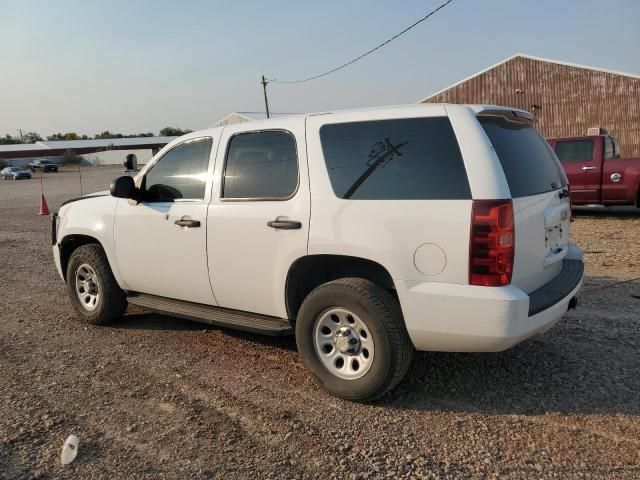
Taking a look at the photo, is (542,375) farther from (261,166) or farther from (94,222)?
(94,222)

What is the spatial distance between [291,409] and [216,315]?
110 cm

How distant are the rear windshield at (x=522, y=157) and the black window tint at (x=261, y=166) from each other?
4.42 ft

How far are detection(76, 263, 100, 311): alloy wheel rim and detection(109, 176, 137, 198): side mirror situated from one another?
3.35 feet

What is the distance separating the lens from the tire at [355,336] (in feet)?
10.7

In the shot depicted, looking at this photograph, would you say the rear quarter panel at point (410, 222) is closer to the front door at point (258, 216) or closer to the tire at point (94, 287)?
the front door at point (258, 216)

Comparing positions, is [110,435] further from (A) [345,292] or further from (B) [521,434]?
(B) [521,434]

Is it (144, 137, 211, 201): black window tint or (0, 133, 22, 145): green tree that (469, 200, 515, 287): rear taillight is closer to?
(144, 137, 211, 201): black window tint

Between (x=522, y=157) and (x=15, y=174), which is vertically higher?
(x=522, y=157)

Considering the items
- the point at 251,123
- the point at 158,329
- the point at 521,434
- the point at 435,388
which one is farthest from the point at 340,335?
the point at 158,329

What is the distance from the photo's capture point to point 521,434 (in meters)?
3.08

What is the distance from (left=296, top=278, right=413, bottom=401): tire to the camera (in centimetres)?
327

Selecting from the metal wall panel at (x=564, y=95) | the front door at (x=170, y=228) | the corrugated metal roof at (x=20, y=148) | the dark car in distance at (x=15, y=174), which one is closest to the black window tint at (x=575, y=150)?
the front door at (x=170, y=228)

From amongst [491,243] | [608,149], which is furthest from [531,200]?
[608,149]

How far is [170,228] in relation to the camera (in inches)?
172
